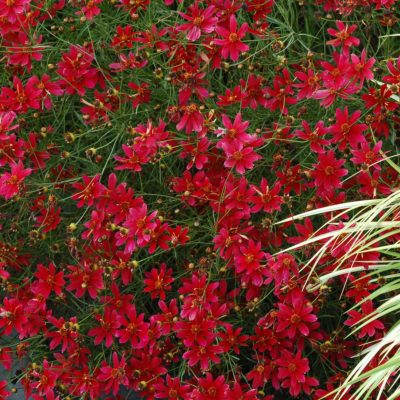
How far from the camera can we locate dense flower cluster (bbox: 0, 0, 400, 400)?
229 cm

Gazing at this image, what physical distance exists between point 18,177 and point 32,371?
47 centimetres

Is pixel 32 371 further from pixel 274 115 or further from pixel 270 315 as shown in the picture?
pixel 274 115

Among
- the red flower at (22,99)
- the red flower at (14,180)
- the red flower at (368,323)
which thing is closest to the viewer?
the red flower at (368,323)

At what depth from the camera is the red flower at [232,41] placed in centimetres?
236

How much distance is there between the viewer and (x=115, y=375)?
7.64 ft

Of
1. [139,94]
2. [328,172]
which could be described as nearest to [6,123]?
[139,94]

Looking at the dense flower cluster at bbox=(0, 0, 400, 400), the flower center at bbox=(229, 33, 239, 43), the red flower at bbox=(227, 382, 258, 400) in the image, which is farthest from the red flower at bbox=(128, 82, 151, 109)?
the red flower at bbox=(227, 382, 258, 400)

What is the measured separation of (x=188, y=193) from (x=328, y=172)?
0.33 m

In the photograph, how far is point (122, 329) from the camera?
2.38 metres

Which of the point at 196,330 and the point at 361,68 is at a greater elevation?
the point at 361,68

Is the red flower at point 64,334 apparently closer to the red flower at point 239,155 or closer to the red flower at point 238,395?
the red flower at point 238,395

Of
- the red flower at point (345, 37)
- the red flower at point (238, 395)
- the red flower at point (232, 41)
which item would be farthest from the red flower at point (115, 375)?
the red flower at point (345, 37)

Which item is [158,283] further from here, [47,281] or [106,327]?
[47,281]

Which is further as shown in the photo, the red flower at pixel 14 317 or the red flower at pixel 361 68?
the red flower at pixel 14 317
